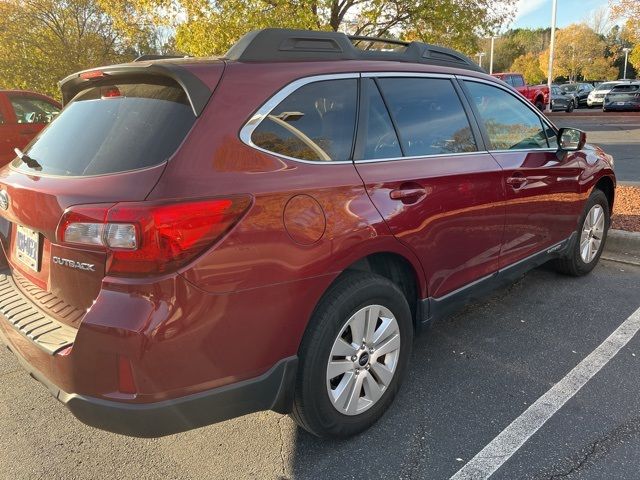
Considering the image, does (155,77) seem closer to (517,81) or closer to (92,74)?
(92,74)

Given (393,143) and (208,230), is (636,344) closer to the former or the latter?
(393,143)

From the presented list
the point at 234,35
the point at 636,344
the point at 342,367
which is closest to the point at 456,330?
the point at 636,344

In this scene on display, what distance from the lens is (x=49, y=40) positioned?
59.0ft

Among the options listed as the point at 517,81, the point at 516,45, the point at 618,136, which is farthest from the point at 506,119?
the point at 516,45

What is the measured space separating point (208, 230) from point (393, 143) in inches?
48.9

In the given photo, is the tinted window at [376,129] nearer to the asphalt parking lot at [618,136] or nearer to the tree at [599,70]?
the asphalt parking lot at [618,136]

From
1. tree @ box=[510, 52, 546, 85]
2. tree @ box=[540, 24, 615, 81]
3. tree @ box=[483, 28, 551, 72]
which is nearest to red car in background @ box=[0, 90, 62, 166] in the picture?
tree @ box=[540, 24, 615, 81]

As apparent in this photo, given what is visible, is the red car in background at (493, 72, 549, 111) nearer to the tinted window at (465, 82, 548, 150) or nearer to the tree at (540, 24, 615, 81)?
the tinted window at (465, 82, 548, 150)

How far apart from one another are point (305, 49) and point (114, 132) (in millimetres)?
973

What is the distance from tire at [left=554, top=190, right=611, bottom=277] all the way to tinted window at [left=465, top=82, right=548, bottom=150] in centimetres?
94

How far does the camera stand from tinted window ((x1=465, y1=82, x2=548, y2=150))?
136 inches

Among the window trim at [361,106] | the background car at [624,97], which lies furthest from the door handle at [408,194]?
the background car at [624,97]

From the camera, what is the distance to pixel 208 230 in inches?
75.6

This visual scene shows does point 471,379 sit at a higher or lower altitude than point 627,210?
lower
